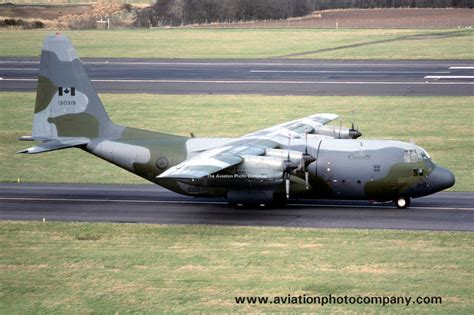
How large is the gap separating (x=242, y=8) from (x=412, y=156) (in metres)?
105

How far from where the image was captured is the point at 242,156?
43.0m

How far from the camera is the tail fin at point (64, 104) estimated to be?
1885 inches

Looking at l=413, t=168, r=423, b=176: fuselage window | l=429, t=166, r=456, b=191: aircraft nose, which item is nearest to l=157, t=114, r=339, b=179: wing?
l=413, t=168, r=423, b=176: fuselage window

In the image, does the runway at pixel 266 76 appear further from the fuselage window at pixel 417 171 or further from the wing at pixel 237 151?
the fuselage window at pixel 417 171

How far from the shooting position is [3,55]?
111 metres

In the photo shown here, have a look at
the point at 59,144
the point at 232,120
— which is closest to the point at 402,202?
the point at 59,144

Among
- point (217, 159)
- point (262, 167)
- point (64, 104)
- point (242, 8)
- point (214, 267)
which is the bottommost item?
point (214, 267)

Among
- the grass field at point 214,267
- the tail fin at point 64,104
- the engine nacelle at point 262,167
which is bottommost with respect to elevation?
the grass field at point 214,267

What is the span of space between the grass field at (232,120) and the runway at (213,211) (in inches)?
146

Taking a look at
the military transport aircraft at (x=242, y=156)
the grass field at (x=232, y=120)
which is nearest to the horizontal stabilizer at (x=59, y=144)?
the military transport aircraft at (x=242, y=156)

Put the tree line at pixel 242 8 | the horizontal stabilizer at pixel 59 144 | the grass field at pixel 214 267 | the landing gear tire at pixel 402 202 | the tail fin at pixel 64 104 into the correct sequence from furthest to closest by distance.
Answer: the tree line at pixel 242 8 → the tail fin at pixel 64 104 → the horizontal stabilizer at pixel 59 144 → the landing gear tire at pixel 402 202 → the grass field at pixel 214 267

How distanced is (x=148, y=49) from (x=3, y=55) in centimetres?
1698

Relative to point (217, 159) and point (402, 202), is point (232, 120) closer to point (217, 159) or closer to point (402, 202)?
point (402, 202)

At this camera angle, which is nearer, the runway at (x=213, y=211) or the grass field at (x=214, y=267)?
the grass field at (x=214, y=267)
